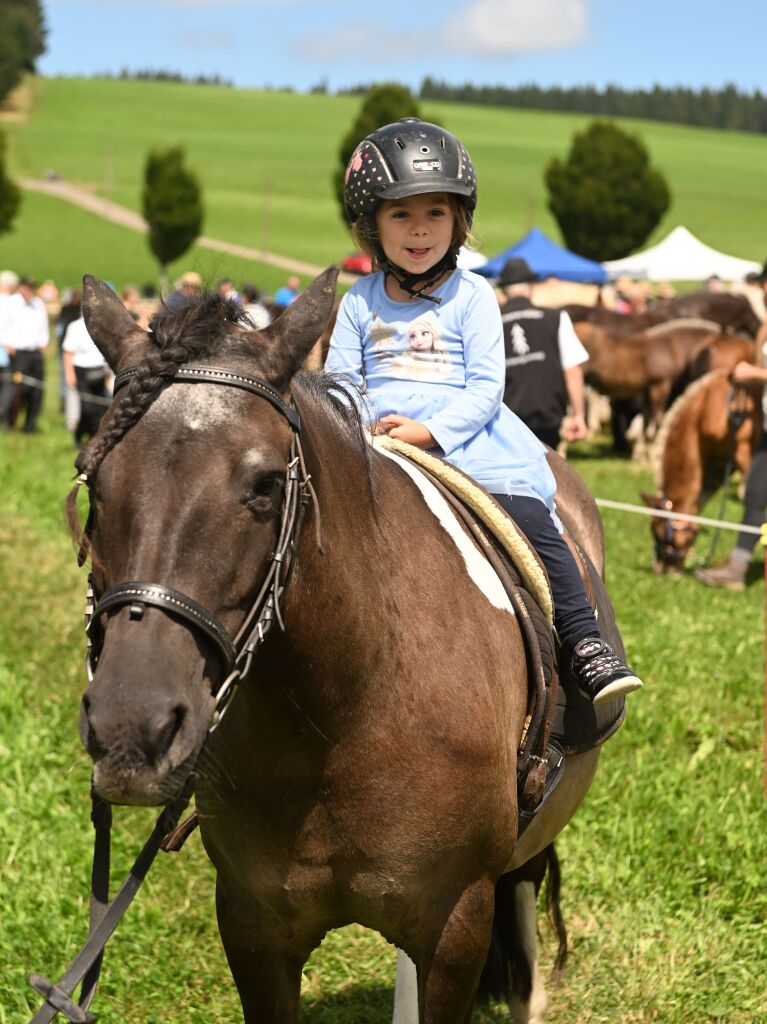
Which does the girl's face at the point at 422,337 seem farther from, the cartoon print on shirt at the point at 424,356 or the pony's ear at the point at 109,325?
the pony's ear at the point at 109,325

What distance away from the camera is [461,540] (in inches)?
122

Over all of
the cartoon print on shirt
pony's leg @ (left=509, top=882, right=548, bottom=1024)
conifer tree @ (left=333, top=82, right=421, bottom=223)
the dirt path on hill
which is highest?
conifer tree @ (left=333, top=82, right=421, bottom=223)

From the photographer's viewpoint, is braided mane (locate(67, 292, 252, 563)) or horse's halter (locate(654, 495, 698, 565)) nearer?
braided mane (locate(67, 292, 252, 563))

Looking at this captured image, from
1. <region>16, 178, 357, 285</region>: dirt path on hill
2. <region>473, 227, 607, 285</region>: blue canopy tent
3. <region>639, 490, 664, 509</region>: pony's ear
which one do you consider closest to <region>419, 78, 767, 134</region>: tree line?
<region>16, 178, 357, 285</region>: dirt path on hill

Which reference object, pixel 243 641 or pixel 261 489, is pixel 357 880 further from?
pixel 261 489

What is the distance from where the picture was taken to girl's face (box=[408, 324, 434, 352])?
3.41 m

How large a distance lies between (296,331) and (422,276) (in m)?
1.17

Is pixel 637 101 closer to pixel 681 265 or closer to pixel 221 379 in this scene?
pixel 681 265

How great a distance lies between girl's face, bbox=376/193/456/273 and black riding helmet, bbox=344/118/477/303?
0.13 feet

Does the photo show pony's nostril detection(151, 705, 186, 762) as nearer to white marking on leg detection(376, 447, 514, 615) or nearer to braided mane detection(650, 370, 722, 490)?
white marking on leg detection(376, 447, 514, 615)

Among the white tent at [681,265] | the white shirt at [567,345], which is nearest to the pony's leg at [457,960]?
the white shirt at [567,345]

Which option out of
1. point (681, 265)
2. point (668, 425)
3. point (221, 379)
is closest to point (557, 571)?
point (221, 379)

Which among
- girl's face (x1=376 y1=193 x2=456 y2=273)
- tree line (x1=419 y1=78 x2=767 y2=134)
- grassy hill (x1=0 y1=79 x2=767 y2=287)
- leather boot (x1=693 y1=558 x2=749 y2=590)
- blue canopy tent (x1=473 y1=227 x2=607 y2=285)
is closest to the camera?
girl's face (x1=376 y1=193 x2=456 y2=273)

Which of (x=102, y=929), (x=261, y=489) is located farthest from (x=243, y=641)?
(x=102, y=929)
